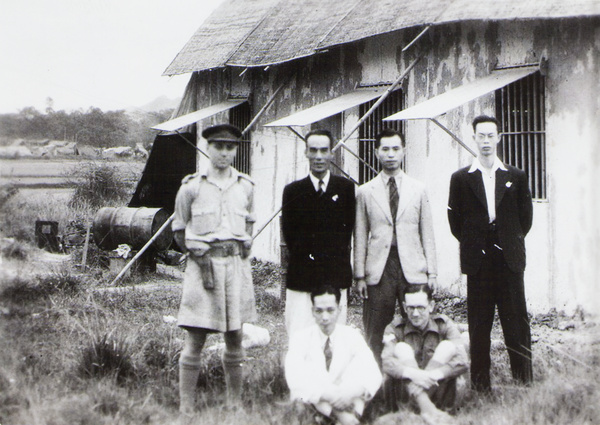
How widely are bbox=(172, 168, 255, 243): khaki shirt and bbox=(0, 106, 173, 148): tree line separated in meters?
4.89

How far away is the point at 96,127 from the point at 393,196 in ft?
48.0

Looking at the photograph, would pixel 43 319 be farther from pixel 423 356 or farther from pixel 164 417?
pixel 423 356

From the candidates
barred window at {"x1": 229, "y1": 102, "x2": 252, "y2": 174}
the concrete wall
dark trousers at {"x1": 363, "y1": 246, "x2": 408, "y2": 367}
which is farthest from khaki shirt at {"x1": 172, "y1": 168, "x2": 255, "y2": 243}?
barred window at {"x1": 229, "y1": 102, "x2": 252, "y2": 174}

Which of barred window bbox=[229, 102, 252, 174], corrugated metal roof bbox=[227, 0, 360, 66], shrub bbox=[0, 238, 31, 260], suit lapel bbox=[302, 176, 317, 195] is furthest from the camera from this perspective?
barred window bbox=[229, 102, 252, 174]

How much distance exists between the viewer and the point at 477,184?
4363 mm

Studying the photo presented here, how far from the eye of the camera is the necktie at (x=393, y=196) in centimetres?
437

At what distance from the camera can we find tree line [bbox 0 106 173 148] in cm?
1147

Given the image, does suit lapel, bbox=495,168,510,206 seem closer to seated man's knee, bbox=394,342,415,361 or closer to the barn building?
seated man's knee, bbox=394,342,415,361

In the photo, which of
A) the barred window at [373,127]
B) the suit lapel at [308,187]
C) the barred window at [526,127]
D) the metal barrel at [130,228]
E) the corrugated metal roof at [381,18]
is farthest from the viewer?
the metal barrel at [130,228]

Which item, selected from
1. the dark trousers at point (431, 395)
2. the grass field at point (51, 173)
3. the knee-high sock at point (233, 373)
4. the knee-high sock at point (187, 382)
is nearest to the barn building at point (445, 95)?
the dark trousers at point (431, 395)

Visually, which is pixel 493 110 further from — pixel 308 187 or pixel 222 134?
pixel 222 134

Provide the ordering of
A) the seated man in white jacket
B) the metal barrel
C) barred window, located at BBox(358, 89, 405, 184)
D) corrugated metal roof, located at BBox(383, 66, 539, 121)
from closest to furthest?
the seated man in white jacket
corrugated metal roof, located at BBox(383, 66, 539, 121)
barred window, located at BBox(358, 89, 405, 184)
the metal barrel

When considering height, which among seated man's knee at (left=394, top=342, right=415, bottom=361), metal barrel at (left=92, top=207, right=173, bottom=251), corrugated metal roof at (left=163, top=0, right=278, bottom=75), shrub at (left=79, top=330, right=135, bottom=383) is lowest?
shrub at (left=79, top=330, right=135, bottom=383)

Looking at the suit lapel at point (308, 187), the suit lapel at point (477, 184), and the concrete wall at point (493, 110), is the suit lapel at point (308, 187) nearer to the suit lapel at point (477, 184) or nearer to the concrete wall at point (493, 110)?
the suit lapel at point (477, 184)
